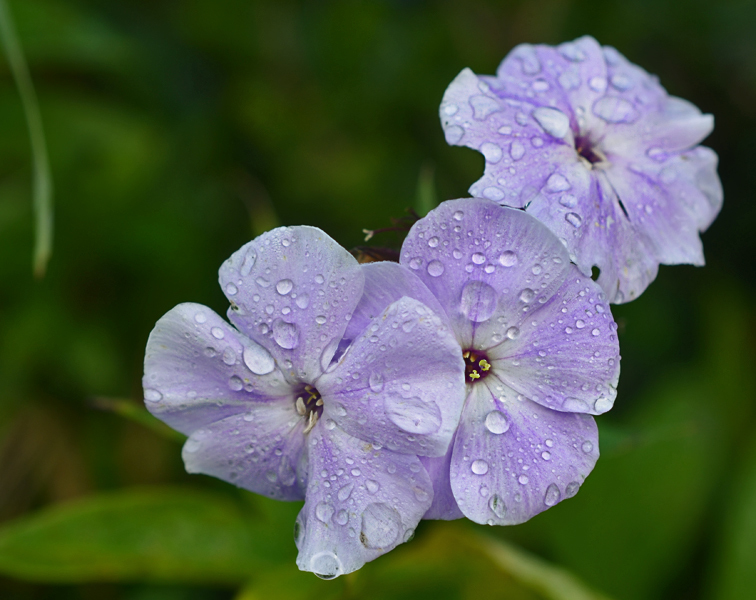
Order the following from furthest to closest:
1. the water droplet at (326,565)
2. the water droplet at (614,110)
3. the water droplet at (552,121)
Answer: the water droplet at (614,110) < the water droplet at (552,121) < the water droplet at (326,565)

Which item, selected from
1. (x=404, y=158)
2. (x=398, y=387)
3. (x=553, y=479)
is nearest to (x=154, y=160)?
(x=404, y=158)

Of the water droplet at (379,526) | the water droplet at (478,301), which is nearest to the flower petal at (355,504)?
→ the water droplet at (379,526)

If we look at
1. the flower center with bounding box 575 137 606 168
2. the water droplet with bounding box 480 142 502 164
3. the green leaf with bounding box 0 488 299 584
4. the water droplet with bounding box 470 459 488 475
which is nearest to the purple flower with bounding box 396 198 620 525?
the water droplet with bounding box 470 459 488 475

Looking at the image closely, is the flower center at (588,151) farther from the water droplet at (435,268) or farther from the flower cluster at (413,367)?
the water droplet at (435,268)

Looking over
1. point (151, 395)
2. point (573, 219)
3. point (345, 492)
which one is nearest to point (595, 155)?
point (573, 219)

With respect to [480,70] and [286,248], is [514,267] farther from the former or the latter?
[480,70]

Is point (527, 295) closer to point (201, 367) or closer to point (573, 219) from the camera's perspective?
point (573, 219)
